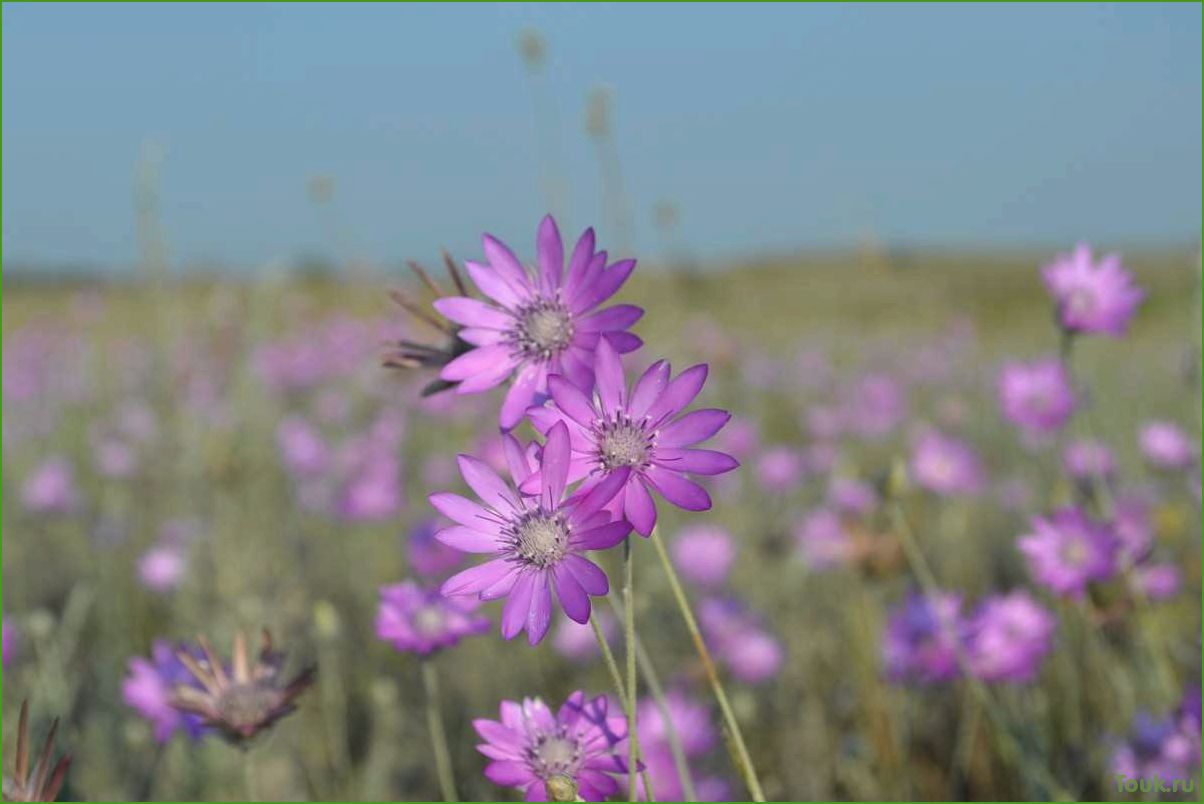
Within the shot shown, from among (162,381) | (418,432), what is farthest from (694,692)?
(162,381)

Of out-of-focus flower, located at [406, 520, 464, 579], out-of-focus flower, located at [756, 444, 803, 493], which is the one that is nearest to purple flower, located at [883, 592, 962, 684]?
out-of-focus flower, located at [406, 520, 464, 579]

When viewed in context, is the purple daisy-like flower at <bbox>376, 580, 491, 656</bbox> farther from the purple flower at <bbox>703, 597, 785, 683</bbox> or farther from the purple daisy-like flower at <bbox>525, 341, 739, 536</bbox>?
the purple flower at <bbox>703, 597, 785, 683</bbox>

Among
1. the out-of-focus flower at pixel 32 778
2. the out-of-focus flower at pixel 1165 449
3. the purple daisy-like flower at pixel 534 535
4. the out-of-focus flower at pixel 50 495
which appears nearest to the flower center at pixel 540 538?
the purple daisy-like flower at pixel 534 535

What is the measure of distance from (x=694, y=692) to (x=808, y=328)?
28.4ft

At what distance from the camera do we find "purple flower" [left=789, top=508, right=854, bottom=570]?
7.94 ft

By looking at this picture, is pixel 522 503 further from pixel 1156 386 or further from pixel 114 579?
pixel 1156 386

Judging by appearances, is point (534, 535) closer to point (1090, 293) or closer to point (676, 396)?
point (676, 396)

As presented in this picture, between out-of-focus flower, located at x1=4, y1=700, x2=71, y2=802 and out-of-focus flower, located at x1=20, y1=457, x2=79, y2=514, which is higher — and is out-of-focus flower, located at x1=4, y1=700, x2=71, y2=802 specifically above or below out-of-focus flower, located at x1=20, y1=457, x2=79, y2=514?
below

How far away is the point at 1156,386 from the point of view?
17.2 feet

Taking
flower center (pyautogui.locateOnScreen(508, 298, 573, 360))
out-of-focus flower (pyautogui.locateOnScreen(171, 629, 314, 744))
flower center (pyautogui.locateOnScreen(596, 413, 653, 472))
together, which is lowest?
out-of-focus flower (pyautogui.locateOnScreen(171, 629, 314, 744))

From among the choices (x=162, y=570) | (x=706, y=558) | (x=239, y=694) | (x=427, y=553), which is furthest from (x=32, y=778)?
(x=706, y=558)

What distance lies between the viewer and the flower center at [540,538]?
2.44 feet

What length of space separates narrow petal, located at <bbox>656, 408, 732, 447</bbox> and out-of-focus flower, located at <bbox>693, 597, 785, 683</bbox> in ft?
4.89

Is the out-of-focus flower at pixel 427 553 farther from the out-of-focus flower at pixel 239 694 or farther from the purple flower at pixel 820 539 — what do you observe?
the purple flower at pixel 820 539
